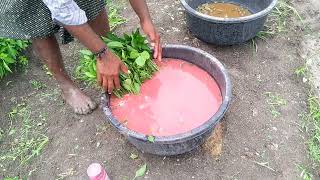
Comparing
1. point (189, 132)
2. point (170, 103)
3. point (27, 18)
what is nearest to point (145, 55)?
point (170, 103)

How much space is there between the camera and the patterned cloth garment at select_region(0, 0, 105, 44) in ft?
6.42

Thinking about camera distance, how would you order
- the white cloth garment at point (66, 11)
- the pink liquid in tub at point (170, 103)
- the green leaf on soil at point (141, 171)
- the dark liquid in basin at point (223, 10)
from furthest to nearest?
1. the dark liquid in basin at point (223, 10)
2. the green leaf on soil at point (141, 171)
3. the pink liquid in tub at point (170, 103)
4. the white cloth garment at point (66, 11)

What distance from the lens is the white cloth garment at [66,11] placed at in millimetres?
1601

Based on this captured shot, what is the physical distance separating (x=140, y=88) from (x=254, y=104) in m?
0.85

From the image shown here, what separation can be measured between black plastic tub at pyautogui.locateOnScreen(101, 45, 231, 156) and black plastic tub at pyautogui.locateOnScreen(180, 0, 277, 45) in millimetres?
444

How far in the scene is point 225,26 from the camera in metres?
2.73

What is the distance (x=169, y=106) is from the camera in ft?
7.00

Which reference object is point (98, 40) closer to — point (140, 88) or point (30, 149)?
point (140, 88)

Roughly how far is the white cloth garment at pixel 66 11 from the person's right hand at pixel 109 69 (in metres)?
0.24

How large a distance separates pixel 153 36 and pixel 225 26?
72 cm

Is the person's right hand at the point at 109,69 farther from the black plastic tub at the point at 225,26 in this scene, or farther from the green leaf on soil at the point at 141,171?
the black plastic tub at the point at 225,26

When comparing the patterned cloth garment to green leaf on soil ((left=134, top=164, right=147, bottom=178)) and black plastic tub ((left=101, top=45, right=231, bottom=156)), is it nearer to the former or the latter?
black plastic tub ((left=101, top=45, right=231, bottom=156))

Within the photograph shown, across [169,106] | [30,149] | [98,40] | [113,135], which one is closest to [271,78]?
[169,106]

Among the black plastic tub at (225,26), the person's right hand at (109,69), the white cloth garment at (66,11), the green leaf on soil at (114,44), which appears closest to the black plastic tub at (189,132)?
the person's right hand at (109,69)
